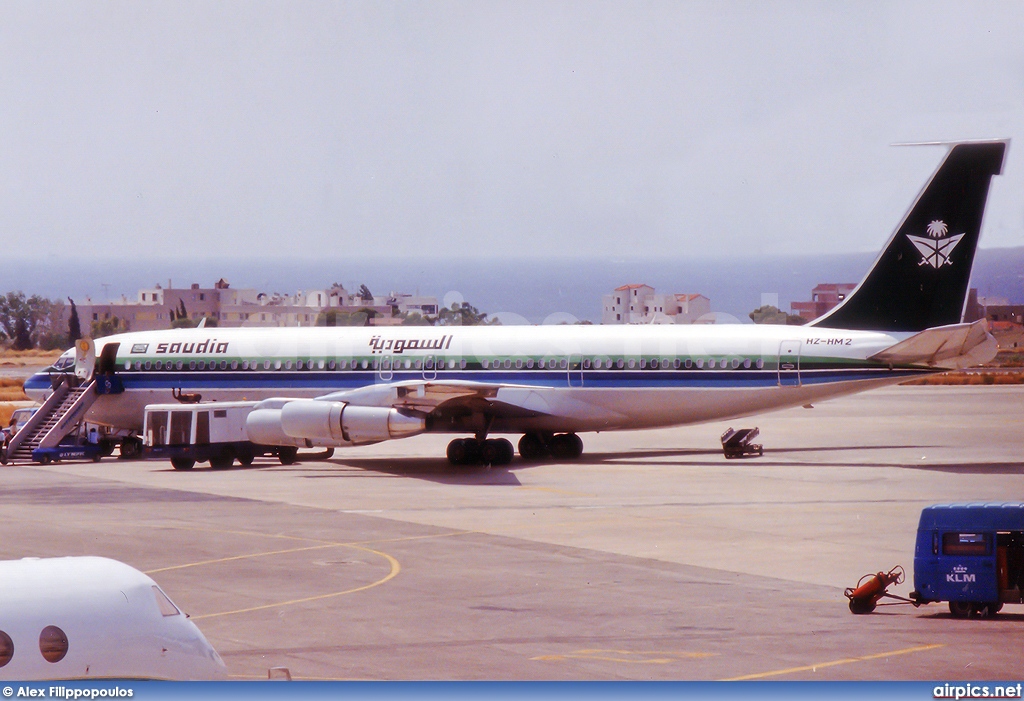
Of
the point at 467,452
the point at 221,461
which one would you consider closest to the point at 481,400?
the point at 467,452

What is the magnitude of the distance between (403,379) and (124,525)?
15.7 metres

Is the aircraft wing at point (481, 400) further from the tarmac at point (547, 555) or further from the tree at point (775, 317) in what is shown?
the tree at point (775, 317)

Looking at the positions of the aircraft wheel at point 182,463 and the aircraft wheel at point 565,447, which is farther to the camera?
the aircraft wheel at point 565,447

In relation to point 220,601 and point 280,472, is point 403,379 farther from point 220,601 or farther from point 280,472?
point 220,601

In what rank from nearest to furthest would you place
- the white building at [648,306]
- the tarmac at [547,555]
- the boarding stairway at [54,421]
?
the tarmac at [547,555]
the boarding stairway at [54,421]
the white building at [648,306]

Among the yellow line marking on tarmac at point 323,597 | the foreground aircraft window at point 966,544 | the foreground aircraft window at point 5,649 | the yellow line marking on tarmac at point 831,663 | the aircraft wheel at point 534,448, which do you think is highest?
the foreground aircraft window at point 5,649

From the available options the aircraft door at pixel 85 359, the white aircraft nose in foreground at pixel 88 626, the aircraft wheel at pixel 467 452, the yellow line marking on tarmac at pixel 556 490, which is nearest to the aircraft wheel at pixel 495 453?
the aircraft wheel at pixel 467 452

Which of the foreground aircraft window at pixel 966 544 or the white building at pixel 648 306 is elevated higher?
the white building at pixel 648 306

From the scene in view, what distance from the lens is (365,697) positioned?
365 inches

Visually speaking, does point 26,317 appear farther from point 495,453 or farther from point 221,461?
point 495,453

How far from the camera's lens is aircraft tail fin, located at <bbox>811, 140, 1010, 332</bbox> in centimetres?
3703

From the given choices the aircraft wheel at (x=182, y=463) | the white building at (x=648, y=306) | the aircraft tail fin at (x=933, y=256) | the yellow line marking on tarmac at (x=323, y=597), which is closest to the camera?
the yellow line marking on tarmac at (x=323, y=597)

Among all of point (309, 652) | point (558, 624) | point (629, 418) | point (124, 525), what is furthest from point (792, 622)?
point (629, 418)

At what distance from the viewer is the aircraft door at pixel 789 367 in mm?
38875
